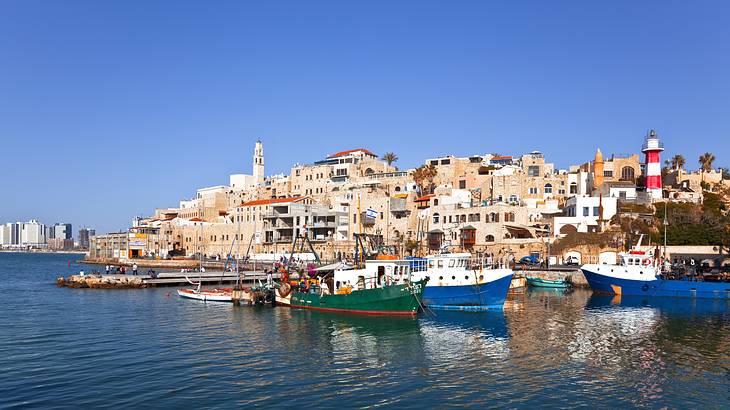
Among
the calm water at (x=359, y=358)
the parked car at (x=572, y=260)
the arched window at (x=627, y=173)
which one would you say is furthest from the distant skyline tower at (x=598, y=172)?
the calm water at (x=359, y=358)

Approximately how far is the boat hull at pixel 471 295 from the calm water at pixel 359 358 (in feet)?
4.27

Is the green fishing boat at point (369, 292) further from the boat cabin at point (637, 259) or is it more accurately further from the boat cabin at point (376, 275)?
the boat cabin at point (637, 259)

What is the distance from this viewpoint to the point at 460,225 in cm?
6806

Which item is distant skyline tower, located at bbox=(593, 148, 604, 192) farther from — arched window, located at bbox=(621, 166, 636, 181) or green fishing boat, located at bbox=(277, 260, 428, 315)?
green fishing boat, located at bbox=(277, 260, 428, 315)

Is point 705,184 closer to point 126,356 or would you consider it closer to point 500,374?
point 500,374

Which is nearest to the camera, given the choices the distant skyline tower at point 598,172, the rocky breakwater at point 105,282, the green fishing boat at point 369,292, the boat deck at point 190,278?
the green fishing boat at point 369,292

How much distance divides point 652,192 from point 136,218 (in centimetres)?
11807

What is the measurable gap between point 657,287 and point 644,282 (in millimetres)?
1060

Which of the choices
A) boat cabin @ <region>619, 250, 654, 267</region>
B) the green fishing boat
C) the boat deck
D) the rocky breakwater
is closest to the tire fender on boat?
the green fishing boat

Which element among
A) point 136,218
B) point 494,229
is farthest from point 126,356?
point 136,218

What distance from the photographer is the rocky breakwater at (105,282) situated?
52.3m

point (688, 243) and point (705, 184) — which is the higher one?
point (705, 184)

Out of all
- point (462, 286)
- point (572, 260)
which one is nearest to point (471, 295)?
point (462, 286)

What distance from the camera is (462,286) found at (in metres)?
35.4
